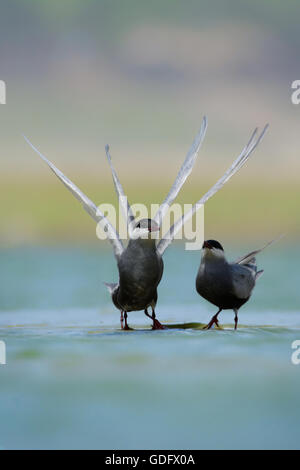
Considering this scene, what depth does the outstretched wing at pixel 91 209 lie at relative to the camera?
900cm

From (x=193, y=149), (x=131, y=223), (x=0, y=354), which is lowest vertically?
(x=0, y=354)

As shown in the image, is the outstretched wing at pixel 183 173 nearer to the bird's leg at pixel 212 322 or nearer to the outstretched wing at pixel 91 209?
the outstretched wing at pixel 91 209

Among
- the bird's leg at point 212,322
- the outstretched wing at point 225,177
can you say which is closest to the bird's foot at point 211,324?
the bird's leg at point 212,322

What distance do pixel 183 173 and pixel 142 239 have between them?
1.32 m

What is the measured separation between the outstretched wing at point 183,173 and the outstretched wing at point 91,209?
0.59 meters

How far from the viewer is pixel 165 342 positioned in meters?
7.93

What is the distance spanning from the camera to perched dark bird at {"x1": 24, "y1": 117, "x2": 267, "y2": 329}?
8.47 m

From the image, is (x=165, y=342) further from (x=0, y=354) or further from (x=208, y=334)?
(x=0, y=354)

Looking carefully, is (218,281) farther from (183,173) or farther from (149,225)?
(183,173)

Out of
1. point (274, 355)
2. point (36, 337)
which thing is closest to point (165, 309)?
point (36, 337)

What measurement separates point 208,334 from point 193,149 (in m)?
2.52

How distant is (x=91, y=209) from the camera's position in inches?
360

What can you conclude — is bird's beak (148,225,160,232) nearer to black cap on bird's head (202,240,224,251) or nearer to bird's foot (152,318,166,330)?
black cap on bird's head (202,240,224,251)

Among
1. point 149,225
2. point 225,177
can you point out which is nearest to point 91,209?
point 149,225
